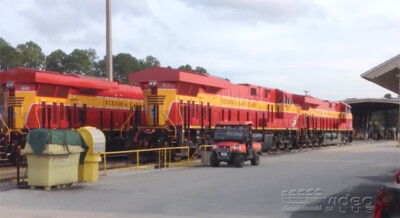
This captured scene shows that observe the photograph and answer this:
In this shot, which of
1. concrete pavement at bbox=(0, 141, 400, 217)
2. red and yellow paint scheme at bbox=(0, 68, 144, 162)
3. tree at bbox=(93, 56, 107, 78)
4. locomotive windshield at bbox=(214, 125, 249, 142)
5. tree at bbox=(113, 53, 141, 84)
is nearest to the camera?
concrete pavement at bbox=(0, 141, 400, 217)

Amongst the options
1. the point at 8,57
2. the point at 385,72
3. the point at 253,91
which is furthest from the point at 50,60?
the point at 385,72

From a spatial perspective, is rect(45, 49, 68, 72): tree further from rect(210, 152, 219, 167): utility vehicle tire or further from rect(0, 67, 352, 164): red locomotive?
rect(210, 152, 219, 167): utility vehicle tire

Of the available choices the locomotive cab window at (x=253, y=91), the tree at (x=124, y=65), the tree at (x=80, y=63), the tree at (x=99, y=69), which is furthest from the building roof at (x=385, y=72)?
the tree at (x=124, y=65)

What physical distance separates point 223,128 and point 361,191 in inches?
411

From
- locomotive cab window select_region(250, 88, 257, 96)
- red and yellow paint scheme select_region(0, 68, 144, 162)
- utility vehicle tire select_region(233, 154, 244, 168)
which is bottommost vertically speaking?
utility vehicle tire select_region(233, 154, 244, 168)

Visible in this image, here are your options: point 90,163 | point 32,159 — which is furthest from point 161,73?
point 32,159

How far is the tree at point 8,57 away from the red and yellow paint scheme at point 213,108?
36.5 metres

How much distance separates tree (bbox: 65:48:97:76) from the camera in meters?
67.9

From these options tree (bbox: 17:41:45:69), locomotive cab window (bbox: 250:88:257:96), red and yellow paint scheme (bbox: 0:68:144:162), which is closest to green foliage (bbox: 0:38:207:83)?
tree (bbox: 17:41:45:69)

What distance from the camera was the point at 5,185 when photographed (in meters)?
16.3

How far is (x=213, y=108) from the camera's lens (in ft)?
96.8

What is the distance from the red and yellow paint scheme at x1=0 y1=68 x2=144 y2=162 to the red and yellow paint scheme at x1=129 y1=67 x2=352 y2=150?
2102 millimetres

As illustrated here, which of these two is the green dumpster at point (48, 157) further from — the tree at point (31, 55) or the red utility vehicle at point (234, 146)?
the tree at point (31, 55)

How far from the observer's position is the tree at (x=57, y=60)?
6781 cm
